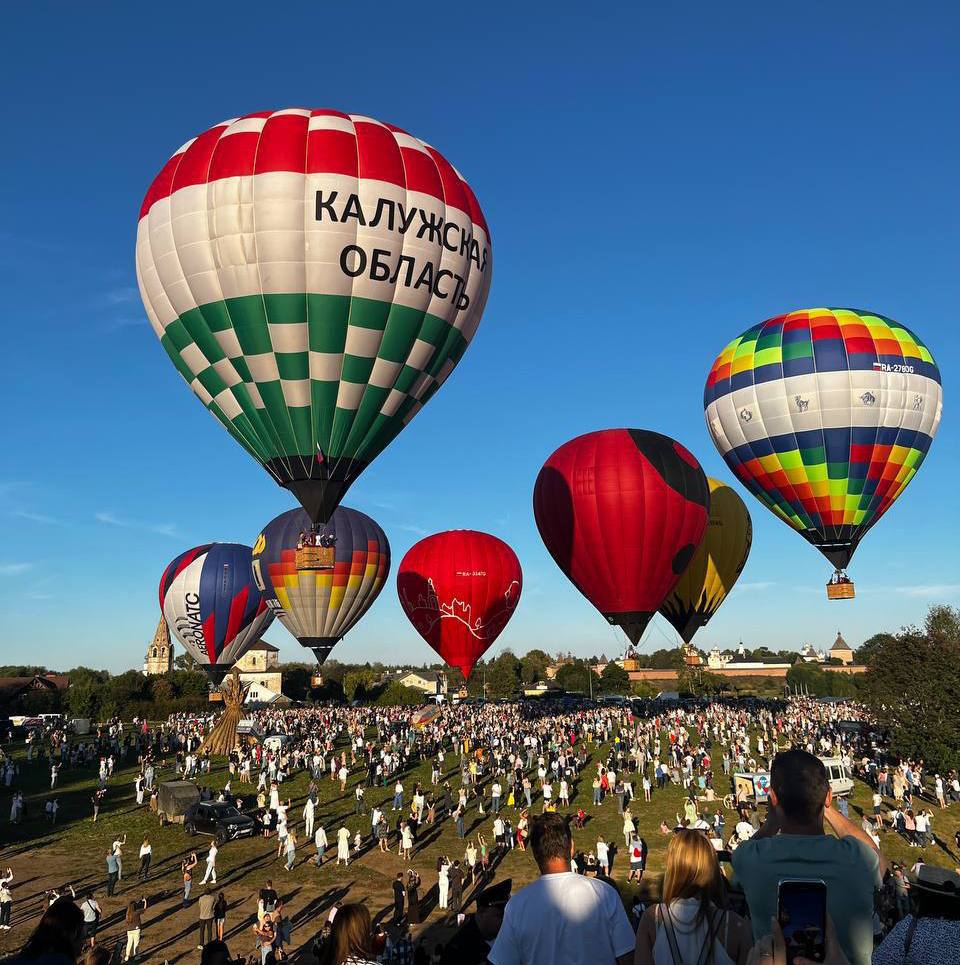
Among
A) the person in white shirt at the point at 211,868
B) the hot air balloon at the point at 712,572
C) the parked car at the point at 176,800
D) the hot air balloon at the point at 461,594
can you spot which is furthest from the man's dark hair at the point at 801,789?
the hot air balloon at the point at 461,594

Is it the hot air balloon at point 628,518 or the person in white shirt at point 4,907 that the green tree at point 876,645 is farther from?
the person in white shirt at point 4,907

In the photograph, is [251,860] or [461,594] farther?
[461,594]

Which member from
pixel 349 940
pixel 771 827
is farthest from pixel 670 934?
pixel 349 940

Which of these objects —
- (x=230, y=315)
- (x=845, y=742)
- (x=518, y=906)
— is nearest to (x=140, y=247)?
(x=230, y=315)

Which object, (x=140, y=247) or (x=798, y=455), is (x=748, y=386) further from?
(x=140, y=247)

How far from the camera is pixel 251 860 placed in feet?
60.8

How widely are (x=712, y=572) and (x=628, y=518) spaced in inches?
411

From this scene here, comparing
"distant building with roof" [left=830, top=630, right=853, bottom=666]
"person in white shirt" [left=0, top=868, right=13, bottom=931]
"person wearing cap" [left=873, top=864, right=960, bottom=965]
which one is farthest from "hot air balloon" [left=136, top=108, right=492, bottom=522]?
"distant building with roof" [left=830, top=630, right=853, bottom=666]

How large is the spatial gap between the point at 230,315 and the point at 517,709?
37389mm

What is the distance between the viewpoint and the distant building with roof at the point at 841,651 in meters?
158

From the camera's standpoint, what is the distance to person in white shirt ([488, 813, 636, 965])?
333cm

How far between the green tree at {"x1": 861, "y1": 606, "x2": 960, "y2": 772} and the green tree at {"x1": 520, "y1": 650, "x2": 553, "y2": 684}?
77.8 meters

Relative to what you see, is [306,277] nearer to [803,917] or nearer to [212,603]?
[803,917]

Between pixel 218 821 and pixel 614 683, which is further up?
pixel 614 683
